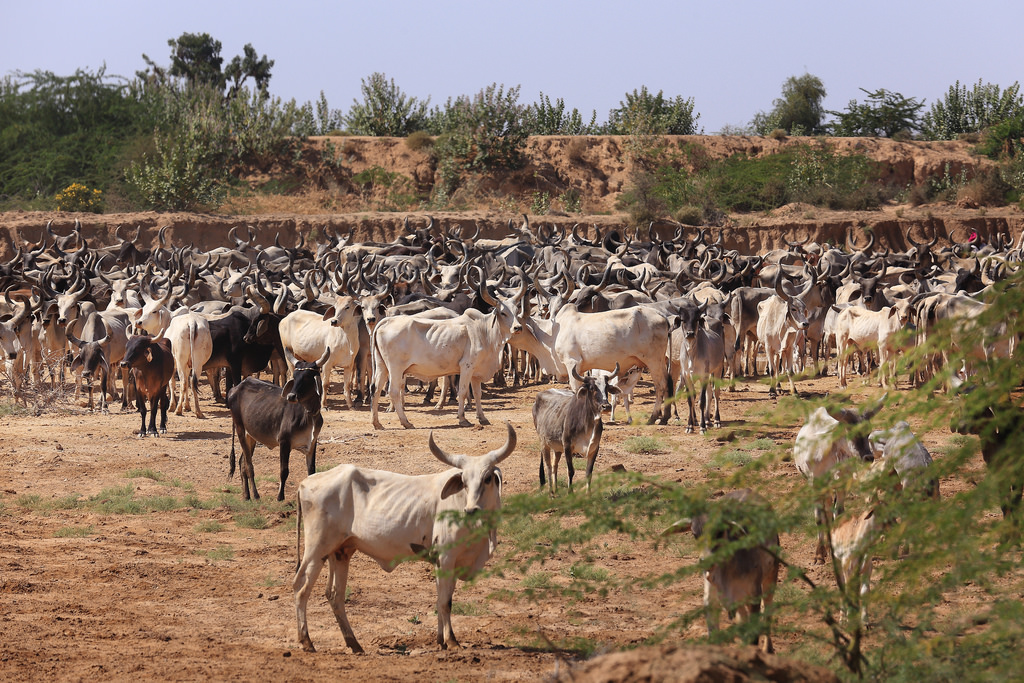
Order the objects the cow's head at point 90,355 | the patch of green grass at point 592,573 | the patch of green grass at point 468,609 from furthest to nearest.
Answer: the cow's head at point 90,355 < the patch of green grass at point 592,573 < the patch of green grass at point 468,609

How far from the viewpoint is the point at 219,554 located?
390 inches

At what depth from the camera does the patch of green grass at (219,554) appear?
984 centimetres

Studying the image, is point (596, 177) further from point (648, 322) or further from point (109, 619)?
point (109, 619)

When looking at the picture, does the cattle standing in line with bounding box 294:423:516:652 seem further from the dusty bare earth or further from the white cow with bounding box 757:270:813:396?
the white cow with bounding box 757:270:813:396

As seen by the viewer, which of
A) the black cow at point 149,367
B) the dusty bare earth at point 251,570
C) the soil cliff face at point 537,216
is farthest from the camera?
the soil cliff face at point 537,216

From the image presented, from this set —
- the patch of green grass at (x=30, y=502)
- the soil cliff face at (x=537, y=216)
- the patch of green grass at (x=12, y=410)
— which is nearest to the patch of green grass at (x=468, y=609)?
the patch of green grass at (x=30, y=502)

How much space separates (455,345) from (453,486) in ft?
28.4

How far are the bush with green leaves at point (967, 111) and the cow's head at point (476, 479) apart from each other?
178ft

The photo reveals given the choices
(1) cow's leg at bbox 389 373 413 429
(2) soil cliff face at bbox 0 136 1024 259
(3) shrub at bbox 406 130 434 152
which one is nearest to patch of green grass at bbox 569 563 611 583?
(1) cow's leg at bbox 389 373 413 429

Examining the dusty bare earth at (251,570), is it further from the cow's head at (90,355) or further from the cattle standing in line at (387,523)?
the cow's head at (90,355)

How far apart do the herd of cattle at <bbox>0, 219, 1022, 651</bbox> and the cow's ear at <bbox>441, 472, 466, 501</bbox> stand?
16mm

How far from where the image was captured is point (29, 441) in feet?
48.5

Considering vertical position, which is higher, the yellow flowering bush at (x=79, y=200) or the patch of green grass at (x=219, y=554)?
Answer: the yellow flowering bush at (x=79, y=200)

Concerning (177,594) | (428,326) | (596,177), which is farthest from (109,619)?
(596,177)
